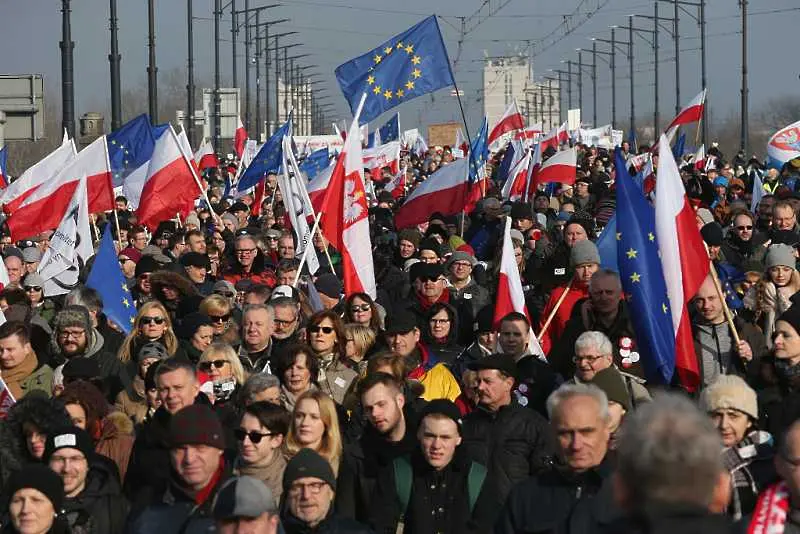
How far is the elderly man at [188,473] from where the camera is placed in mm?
5766

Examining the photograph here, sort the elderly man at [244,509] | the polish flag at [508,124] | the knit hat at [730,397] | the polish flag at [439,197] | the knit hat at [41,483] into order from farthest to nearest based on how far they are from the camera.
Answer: the polish flag at [508,124] → the polish flag at [439,197] → the knit hat at [730,397] → the knit hat at [41,483] → the elderly man at [244,509]

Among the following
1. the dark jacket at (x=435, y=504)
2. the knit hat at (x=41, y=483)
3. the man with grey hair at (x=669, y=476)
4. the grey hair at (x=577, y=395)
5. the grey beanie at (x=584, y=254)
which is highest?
the man with grey hair at (x=669, y=476)

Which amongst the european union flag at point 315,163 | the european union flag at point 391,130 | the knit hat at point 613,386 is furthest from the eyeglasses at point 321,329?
the european union flag at point 391,130

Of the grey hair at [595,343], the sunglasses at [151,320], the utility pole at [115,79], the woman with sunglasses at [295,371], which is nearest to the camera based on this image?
the grey hair at [595,343]

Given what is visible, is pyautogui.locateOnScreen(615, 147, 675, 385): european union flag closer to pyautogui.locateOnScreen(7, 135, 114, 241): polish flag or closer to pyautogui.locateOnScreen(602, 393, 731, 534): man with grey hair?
pyautogui.locateOnScreen(602, 393, 731, 534): man with grey hair

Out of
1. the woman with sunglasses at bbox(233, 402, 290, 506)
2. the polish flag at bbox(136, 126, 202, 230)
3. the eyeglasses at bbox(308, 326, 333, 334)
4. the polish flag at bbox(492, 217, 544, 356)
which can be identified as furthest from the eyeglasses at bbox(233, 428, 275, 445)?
the polish flag at bbox(136, 126, 202, 230)

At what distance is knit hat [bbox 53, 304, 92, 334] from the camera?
9539 mm

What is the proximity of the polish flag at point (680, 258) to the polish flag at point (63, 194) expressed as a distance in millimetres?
6862

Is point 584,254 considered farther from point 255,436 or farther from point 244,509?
point 244,509

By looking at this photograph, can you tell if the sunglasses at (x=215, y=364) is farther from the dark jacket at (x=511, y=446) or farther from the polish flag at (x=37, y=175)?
the polish flag at (x=37, y=175)

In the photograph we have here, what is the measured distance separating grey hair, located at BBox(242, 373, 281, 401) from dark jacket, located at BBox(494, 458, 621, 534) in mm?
2083

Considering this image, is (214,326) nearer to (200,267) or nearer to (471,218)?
(200,267)

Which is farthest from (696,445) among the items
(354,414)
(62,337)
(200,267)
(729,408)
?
(200,267)

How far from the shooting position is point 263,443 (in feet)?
21.6
